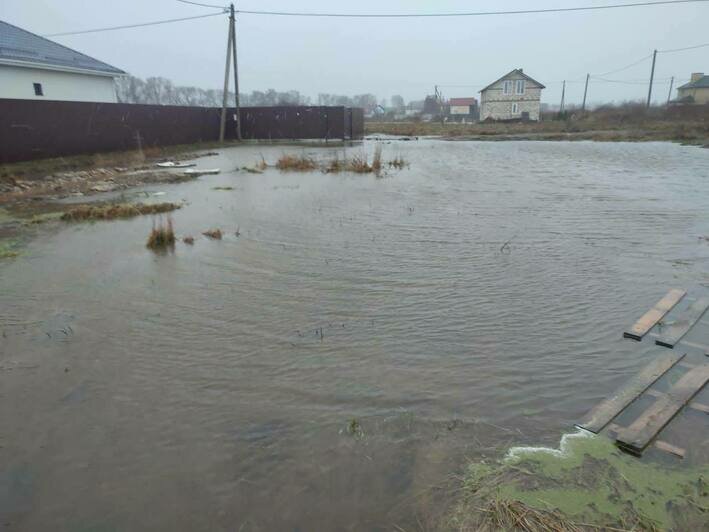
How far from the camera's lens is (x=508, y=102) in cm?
5809

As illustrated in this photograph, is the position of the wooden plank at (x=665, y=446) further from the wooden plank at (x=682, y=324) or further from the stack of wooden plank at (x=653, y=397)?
the wooden plank at (x=682, y=324)

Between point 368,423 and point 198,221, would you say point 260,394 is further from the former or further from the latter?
point 198,221

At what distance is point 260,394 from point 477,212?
7252 millimetres

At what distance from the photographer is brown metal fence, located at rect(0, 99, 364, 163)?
14078 mm

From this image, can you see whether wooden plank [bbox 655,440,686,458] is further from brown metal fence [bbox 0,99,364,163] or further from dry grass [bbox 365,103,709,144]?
dry grass [bbox 365,103,709,144]

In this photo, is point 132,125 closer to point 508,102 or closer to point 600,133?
point 600,133

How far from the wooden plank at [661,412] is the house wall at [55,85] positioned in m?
22.2

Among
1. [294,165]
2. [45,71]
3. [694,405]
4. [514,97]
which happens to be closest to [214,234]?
[694,405]

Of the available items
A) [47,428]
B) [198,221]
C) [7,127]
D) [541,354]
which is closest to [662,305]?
[541,354]

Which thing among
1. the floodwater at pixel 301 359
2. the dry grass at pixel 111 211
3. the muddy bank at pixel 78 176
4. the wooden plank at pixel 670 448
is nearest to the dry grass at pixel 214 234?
the floodwater at pixel 301 359

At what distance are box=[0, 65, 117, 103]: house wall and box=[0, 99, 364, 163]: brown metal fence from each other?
3708 millimetres

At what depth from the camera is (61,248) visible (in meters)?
7.14

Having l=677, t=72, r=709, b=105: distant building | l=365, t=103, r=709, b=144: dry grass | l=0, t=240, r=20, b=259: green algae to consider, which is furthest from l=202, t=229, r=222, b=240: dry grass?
l=677, t=72, r=709, b=105: distant building

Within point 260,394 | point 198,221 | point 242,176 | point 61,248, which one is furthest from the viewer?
point 242,176
